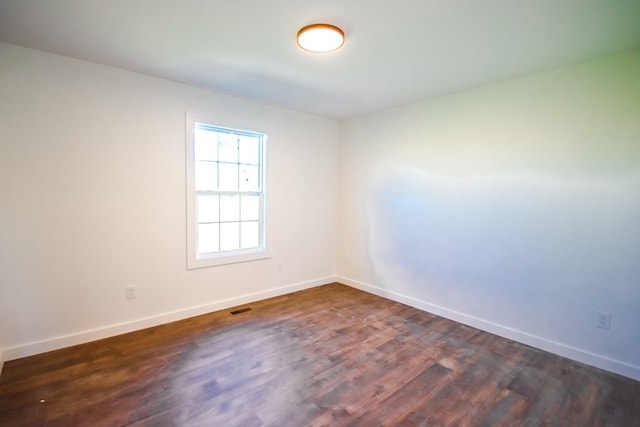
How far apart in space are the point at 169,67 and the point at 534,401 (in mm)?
3796

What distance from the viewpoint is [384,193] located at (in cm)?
397

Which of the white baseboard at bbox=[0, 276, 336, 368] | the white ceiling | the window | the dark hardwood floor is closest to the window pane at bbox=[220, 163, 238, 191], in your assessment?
the window

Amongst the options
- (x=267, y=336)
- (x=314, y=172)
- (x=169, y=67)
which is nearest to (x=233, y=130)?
(x=169, y=67)

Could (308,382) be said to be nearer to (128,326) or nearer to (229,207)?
(128,326)

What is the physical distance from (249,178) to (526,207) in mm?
2944

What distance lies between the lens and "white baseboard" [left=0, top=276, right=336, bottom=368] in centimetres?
241

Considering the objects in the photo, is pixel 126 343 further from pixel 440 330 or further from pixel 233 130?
pixel 440 330

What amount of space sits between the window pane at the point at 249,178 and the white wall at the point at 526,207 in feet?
5.21

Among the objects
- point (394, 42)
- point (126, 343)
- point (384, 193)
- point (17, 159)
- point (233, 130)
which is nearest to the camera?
point (394, 42)

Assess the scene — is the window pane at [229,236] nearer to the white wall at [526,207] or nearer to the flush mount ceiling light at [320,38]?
the white wall at [526,207]

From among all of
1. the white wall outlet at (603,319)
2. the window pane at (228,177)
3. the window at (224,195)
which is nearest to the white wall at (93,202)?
the window at (224,195)

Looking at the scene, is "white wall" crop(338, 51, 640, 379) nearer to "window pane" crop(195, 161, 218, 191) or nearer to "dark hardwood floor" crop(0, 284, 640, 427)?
"dark hardwood floor" crop(0, 284, 640, 427)

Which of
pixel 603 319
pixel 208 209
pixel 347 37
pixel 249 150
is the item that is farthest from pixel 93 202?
pixel 603 319

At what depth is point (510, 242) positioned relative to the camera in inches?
113
